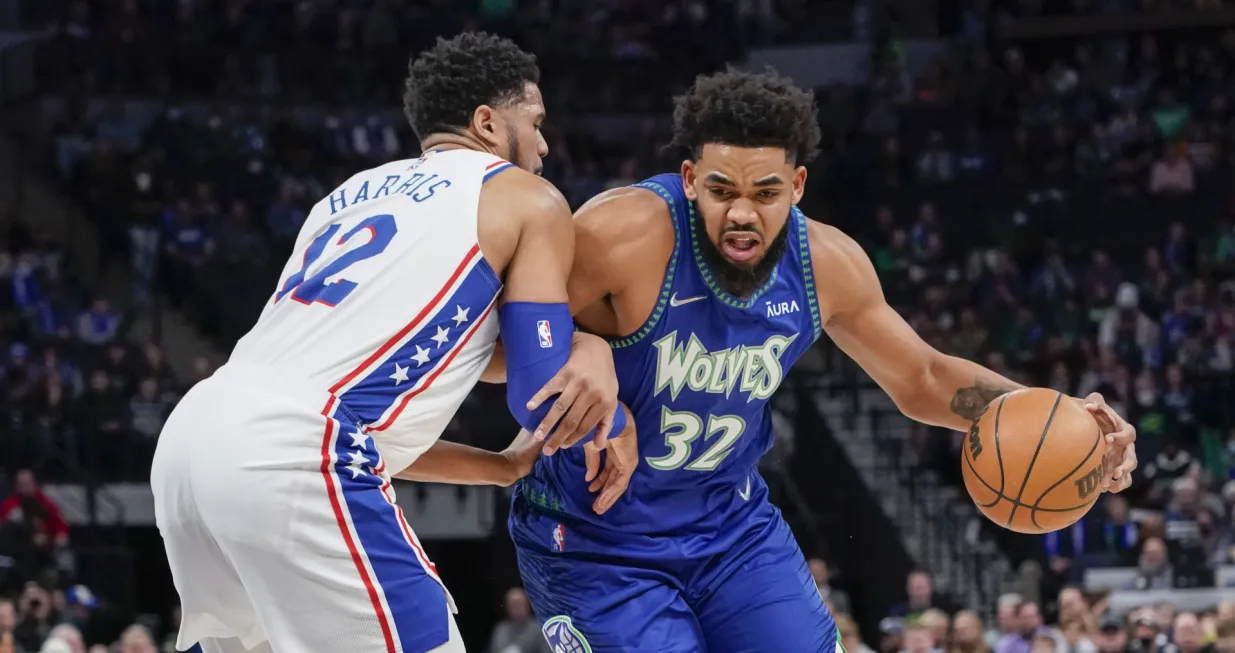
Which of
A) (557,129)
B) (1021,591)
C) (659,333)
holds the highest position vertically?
(659,333)

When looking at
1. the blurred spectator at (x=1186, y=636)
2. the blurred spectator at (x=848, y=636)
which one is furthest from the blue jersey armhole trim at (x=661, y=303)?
the blurred spectator at (x=1186, y=636)

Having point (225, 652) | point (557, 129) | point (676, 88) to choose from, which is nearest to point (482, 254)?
point (225, 652)

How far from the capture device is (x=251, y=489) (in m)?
3.38

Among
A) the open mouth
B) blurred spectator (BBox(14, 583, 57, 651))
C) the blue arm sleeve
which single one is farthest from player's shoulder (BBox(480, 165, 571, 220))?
blurred spectator (BBox(14, 583, 57, 651))

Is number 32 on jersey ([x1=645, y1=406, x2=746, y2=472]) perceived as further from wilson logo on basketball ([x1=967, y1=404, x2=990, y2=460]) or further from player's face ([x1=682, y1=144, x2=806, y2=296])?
wilson logo on basketball ([x1=967, y1=404, x2=990, y2=460])

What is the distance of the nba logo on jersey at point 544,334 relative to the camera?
3682 mm

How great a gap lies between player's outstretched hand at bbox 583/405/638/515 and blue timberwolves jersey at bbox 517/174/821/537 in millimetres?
Result: 113

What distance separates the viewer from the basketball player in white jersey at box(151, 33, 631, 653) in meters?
3.40

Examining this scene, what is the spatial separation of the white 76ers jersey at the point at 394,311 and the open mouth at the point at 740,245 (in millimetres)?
755

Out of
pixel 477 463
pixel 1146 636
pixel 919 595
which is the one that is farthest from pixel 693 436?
pixel 919 595

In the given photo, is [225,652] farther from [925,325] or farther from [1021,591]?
[925,325]

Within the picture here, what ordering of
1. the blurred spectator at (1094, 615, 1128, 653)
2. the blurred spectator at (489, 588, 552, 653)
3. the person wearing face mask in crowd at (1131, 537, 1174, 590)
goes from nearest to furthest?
the blurred spectator at (1094, 615, 1128, 653) < the blurred spectator at (489, 588, 552, 653) < the person wearing face mask in crowd at (1131, 537, 1174, 590)

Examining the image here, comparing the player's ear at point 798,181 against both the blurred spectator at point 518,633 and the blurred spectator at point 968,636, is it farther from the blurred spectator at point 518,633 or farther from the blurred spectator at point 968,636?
the blurred spectator at point 518,633

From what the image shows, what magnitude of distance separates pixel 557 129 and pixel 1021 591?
23.0ft
